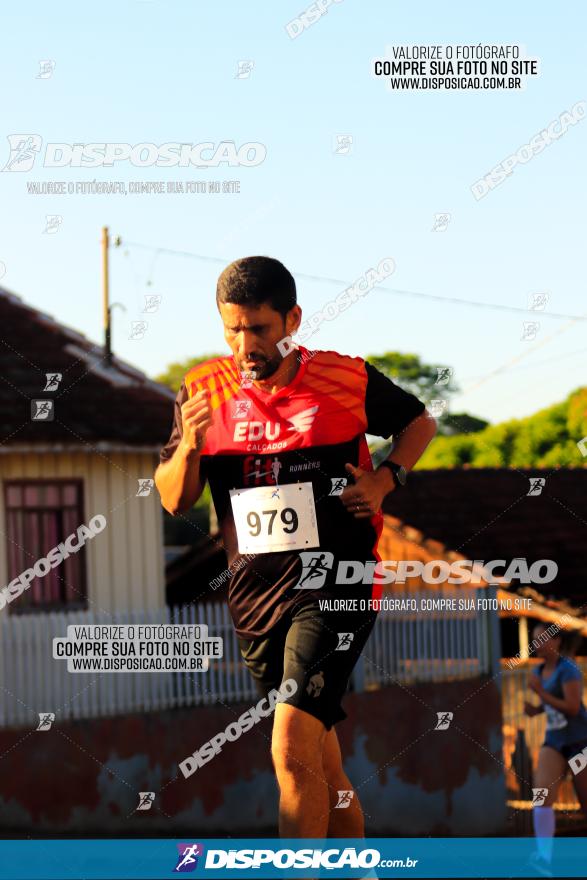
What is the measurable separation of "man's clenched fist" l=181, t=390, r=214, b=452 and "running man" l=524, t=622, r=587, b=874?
5194 mm

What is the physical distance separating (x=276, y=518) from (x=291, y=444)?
0.98 ft

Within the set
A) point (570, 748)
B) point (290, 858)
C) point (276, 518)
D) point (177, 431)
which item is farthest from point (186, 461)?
point (570, 748)

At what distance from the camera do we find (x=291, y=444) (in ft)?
18.5

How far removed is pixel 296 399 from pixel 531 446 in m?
16.4

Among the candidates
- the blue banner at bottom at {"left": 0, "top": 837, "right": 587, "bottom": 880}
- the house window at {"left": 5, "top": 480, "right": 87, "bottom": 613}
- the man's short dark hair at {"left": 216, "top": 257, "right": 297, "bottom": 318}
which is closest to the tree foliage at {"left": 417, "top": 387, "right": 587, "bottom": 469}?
the blue banner at bottom at {"left": 0, "top": 837, "right": 587, "bottom": 880}

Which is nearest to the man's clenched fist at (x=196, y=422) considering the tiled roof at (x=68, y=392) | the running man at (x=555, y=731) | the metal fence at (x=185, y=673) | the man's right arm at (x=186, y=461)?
the man's right arm at (x=186, y=461)

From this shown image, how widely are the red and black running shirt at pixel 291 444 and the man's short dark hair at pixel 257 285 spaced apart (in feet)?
1.06

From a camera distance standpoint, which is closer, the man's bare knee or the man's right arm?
the man's bare knee

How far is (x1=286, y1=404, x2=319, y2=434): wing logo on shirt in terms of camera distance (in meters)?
5.65

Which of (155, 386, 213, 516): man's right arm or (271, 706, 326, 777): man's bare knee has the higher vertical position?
(155, 386, 213, 516): man's right arm

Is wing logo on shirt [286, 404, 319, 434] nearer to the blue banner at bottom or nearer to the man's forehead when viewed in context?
the man's forehead

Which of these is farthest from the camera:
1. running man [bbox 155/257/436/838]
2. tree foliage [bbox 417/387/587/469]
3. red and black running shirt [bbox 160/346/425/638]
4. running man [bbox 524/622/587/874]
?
tree foliage [bbox 417/387/587/469]

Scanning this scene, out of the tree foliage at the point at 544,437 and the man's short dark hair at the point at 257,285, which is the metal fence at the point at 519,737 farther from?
the man's short dark hair at the point at 257,285

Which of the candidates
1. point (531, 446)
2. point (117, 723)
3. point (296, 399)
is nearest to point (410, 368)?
point (531, 446)
